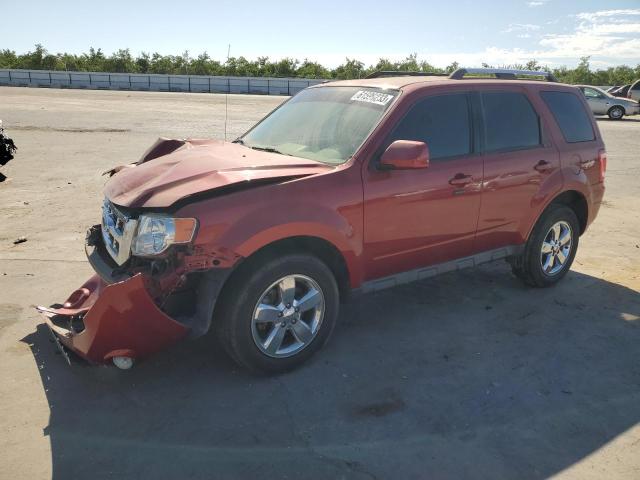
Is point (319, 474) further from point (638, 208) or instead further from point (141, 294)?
point (638, 208)

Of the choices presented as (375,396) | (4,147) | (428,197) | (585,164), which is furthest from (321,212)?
(4,147)

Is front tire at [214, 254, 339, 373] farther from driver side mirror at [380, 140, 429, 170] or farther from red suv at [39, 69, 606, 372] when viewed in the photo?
driver side mirror at [380, 140, 429, 170]

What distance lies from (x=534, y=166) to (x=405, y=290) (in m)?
1.61

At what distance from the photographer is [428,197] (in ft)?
13.4

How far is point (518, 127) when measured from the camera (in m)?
4.80

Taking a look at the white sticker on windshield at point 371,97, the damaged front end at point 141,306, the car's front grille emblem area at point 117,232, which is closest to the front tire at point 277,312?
the damaged front end at point 141,306

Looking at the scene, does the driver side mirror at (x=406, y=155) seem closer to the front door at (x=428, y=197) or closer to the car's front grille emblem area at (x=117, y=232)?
the front door at (x=428, y=197)

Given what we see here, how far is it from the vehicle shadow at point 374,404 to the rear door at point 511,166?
0.81 m

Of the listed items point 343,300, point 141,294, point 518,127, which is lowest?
point 343,300

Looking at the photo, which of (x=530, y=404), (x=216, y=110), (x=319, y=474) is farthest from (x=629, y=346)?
(x=216, y=110)

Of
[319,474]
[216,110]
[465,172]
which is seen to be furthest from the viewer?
[216,110]

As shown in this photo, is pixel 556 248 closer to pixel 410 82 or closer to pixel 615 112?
pixel 410 82

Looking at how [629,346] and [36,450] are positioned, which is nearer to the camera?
[36,450]

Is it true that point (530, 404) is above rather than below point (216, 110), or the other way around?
below
